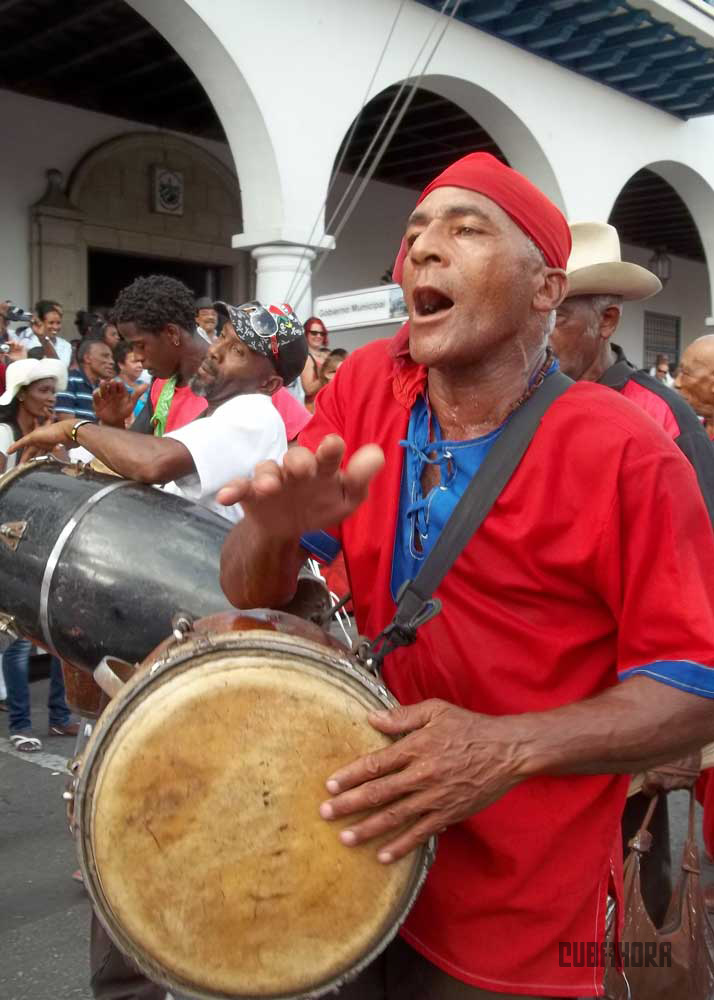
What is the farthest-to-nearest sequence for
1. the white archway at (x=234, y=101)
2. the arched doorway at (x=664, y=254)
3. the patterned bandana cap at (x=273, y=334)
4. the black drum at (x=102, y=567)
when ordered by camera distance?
the arched doorway at (x=664, y=254) < the white archway at (x=234, y=101) < the patterned bandana cap at (x=273, y=334) < the black drum at (x=102, y=567)

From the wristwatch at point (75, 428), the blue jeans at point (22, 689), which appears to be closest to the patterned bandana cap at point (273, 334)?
the wristwatch at point (75, 428)

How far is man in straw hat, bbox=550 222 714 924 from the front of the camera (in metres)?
2.92

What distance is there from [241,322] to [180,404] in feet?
1.52

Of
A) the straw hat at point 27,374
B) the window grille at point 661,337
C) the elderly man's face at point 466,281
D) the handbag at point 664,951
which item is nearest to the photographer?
the elderly man's face at point 466,281

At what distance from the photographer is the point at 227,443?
2.91 m

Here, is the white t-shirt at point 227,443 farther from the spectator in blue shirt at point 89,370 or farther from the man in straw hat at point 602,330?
the spectator in blue shirt at point 89,370

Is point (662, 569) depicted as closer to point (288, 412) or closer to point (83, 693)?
point (83, 693)

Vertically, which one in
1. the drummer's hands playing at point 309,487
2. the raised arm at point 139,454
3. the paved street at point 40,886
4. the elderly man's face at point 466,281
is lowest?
the paved street at point 40,886

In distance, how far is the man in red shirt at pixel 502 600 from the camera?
1.45 metres

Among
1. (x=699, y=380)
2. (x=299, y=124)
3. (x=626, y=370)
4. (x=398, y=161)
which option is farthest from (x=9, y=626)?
(x=398, y=161)

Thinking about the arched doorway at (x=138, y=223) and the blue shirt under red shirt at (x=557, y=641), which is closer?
the blue shirt under red shirt at (x=557, y=641)

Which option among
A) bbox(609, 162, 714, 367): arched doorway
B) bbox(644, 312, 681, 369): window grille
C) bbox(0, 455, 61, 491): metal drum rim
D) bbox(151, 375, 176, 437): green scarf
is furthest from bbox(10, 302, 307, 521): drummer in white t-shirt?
bbox(644, 312, 681, 369): window grille

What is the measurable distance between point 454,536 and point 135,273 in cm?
1207

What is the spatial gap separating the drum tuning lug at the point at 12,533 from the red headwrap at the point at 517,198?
1.46 meters
